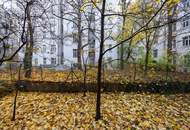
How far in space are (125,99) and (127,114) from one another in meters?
2.37

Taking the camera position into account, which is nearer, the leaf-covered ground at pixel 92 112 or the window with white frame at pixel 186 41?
the leaf-covered ground at pixel 92 112

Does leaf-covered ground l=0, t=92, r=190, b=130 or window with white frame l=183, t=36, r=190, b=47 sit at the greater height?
window with white frame l=183, t=36, r=190, b=47

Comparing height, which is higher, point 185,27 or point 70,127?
point 185,27

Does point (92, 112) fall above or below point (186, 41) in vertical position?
below

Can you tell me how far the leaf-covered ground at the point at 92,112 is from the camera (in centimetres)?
756

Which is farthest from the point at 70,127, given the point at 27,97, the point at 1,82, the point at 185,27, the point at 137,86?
the point at 185,27

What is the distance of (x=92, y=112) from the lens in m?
8.59

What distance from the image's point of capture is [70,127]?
24.2 feet

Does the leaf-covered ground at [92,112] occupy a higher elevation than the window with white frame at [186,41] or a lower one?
lower

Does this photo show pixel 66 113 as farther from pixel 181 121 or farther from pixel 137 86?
pixel 137 86

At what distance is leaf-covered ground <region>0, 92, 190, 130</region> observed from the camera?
756cm

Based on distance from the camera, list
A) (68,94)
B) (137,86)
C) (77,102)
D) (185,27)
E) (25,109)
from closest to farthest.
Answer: (25,109) → (77,102) → (68,94) → (137,86) → (185,27)

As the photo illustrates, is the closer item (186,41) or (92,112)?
(92,112)

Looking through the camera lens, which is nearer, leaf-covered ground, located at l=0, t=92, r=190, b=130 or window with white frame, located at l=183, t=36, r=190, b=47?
leaf-covered ground, located at l=0, t=92, r=190, b=130
